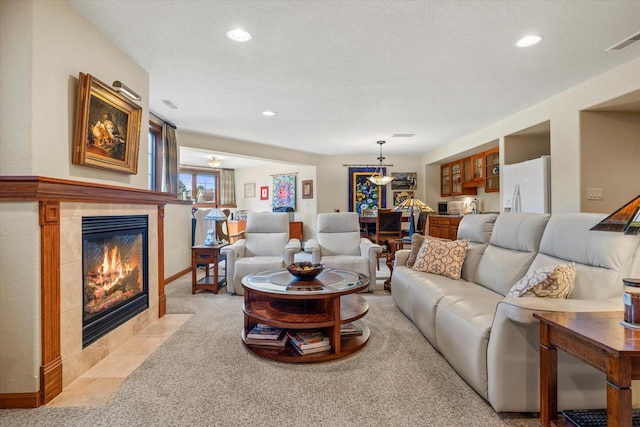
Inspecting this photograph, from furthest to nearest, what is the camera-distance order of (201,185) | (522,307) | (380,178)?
(201,185), (380,178), (522,307)

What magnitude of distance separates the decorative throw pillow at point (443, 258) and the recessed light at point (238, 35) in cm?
243

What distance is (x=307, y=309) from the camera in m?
2.47

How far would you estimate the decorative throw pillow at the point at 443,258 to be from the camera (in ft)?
9.32

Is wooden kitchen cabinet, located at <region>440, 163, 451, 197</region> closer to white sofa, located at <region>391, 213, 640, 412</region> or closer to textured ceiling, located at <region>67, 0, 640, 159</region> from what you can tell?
textured ceiling, located at <region>67, 0, 640, 159</region>

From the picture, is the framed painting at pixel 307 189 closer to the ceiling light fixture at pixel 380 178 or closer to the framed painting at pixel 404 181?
the ceiling light fixture at pixel 380 178

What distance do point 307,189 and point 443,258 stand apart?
5188mm

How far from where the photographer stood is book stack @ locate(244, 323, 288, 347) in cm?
232

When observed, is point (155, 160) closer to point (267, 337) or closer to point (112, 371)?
point (112, 371)

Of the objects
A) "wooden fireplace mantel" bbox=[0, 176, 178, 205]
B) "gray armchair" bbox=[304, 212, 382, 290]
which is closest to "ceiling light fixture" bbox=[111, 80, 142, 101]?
"wooden fireplace mantel" bbox=[0, 176, 178, 205]

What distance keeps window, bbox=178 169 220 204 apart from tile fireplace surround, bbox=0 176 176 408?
6049 millimetres

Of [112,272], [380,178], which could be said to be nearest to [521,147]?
[380,178]

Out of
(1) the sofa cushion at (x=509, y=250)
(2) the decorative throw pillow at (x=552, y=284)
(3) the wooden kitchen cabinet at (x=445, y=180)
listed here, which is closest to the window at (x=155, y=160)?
(1) the sofa cushion at (x=509, y=250)

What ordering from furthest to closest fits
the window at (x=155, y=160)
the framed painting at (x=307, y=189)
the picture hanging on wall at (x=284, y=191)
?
the picture hanging on wall at (x=284, y=191)
the framed painting at (x=307, y=189)
the window at (x=155, y=160)

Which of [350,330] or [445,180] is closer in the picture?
[350,330]
